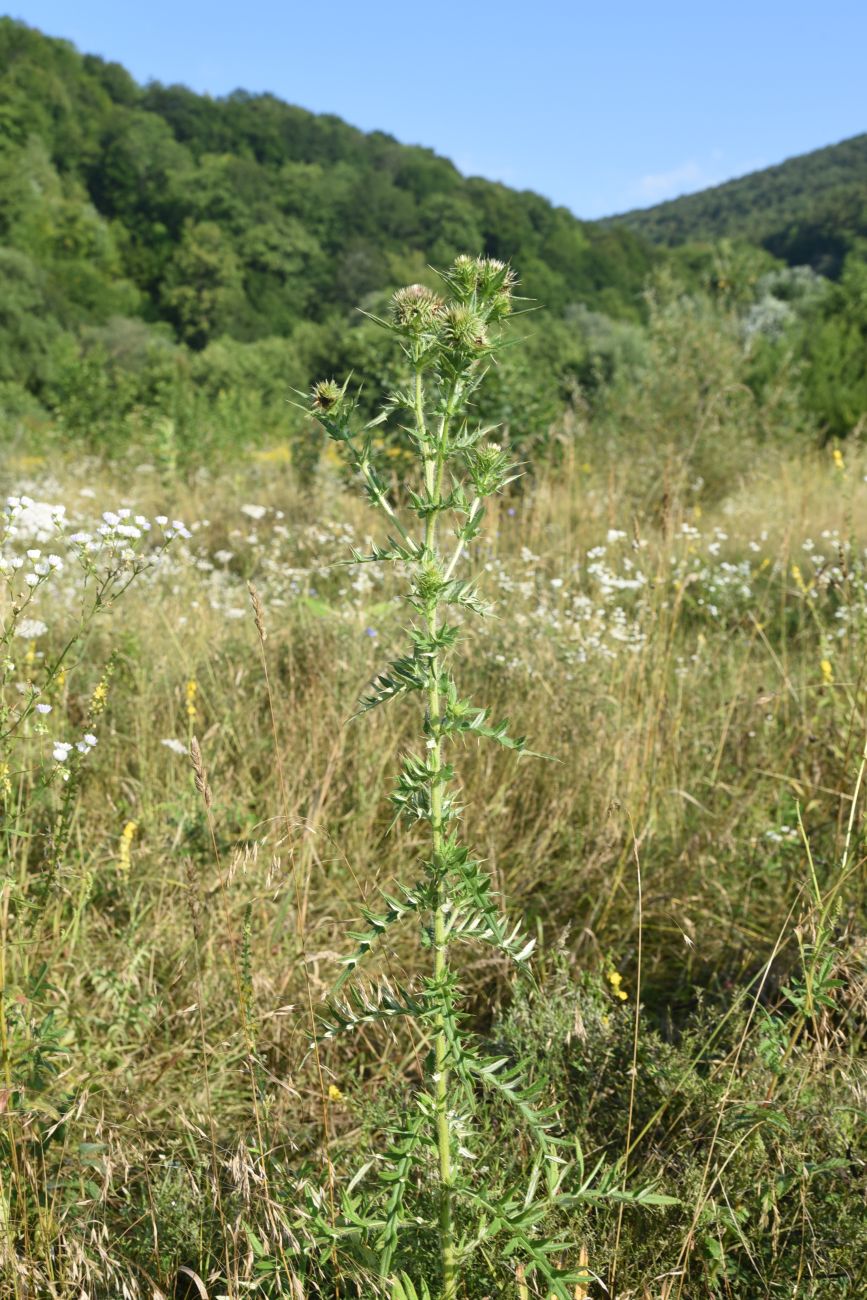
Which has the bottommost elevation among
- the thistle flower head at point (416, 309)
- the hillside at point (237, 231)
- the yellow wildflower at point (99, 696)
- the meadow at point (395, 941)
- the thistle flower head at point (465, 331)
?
the meadow at point (395, 941)

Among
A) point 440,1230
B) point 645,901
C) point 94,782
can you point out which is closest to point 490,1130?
point 440,1230

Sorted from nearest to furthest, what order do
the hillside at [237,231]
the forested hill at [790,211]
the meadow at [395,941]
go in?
1. the meadow at [395,941]
2. the hillside at [237,231]
3. the forested hill at [790,211]

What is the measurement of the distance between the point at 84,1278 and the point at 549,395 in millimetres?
7584

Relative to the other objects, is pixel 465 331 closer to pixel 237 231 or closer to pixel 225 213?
pixel 237 231

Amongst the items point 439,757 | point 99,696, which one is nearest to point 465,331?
point 439,757

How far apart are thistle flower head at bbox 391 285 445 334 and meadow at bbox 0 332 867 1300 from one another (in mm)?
631

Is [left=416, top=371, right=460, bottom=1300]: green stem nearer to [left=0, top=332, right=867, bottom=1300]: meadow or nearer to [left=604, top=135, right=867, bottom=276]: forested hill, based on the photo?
[left=0, top=332, right=867, bottom=1300]: meadow

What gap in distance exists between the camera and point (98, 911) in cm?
242

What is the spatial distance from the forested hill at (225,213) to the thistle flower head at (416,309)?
42.5 metres

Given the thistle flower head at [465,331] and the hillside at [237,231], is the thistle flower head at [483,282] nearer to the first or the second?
the thistle flower head at [465,331]

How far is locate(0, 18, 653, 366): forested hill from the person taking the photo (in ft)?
147

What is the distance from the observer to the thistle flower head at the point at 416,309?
4.16ft

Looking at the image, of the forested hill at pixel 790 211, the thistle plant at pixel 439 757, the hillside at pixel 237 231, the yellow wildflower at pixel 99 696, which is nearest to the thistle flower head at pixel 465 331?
the thistle plant at pixel 439 757

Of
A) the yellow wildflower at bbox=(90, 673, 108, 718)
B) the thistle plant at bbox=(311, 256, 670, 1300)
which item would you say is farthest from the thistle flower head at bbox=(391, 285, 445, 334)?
the yellow wildflower at bbox=(90, 673, 108, 718)
